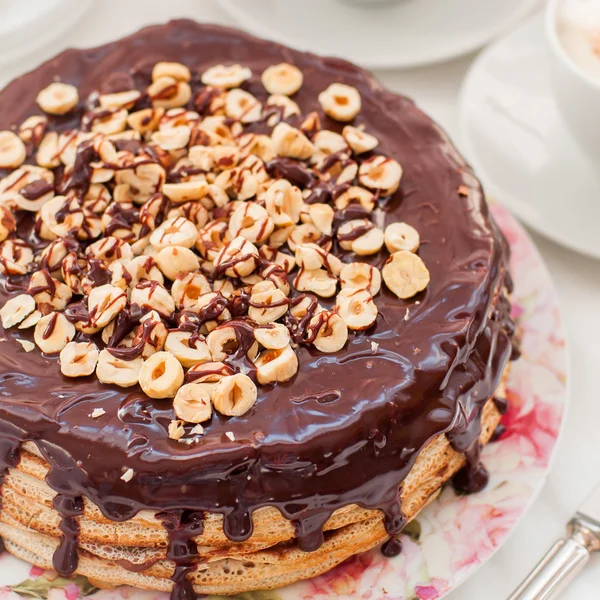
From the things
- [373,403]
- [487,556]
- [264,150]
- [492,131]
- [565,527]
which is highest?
[264,150]

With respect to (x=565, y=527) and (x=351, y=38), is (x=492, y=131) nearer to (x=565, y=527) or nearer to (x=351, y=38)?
(x=351, y=38)

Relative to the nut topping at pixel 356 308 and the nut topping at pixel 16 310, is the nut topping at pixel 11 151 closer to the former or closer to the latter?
the nut topping at pixel 16 310

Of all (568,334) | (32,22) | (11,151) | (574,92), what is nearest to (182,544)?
(11,151)

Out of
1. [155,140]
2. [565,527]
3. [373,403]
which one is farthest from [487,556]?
[155,140]

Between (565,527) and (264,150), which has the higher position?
(264,150)

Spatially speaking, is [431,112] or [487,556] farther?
[431,112]

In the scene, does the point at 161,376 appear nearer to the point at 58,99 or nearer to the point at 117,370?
the point at 117,370

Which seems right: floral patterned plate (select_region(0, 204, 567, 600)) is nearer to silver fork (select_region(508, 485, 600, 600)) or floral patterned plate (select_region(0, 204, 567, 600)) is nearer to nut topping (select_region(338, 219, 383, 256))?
silver fork (select_region(508, 485, 600, 600))

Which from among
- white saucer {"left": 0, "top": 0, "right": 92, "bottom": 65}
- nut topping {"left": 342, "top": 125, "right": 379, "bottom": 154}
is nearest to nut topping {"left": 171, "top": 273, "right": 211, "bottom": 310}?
nut topping {"left": 342, "top": 125, "right": 379, "bottom": 154}
